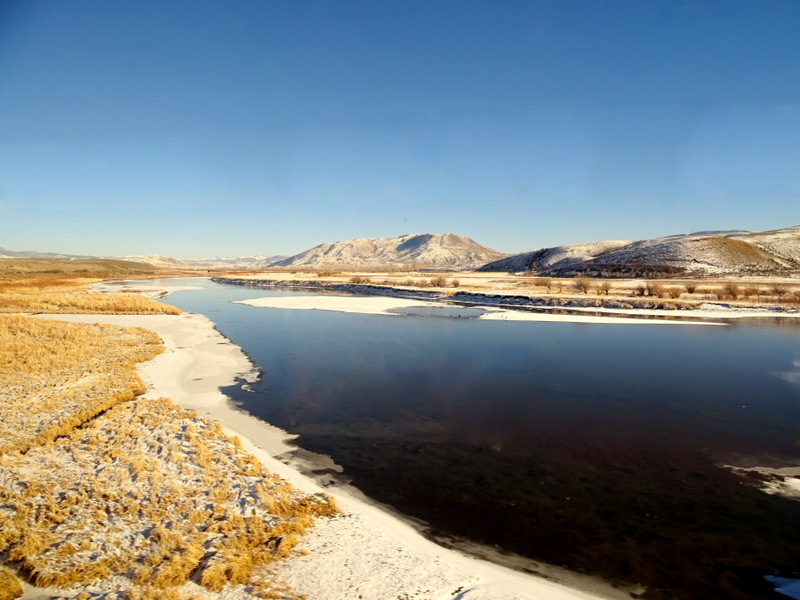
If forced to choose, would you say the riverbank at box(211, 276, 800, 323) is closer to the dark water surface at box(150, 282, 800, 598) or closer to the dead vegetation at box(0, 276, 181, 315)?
the dead vegetation at box(0, 276, 181, 315)

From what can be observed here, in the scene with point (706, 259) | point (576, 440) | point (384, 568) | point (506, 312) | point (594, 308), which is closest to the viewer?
point (384, 568)

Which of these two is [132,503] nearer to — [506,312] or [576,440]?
[576,440]

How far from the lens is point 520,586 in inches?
229

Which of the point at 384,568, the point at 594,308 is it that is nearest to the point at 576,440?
the point at 384,568

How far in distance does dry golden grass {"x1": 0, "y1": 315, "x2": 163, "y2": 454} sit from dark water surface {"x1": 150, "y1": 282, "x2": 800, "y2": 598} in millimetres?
3775

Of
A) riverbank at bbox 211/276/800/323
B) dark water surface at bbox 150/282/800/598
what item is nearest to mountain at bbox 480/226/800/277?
riverbank at bbox 211/276/800/323

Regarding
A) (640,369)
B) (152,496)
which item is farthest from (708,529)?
(640,369)

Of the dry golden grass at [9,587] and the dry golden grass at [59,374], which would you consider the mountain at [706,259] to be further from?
the dry golden grass at [9,587]

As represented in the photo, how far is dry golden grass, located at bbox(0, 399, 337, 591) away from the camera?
5.85 m

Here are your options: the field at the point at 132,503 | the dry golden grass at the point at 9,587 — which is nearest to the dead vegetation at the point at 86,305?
the field at the point at 132,503

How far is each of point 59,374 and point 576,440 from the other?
15170 millimetres

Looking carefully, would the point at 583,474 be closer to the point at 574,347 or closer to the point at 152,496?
the point at 152,496

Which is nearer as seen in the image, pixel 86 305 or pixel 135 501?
pixel 135 501

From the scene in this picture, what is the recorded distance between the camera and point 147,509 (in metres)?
7.19
